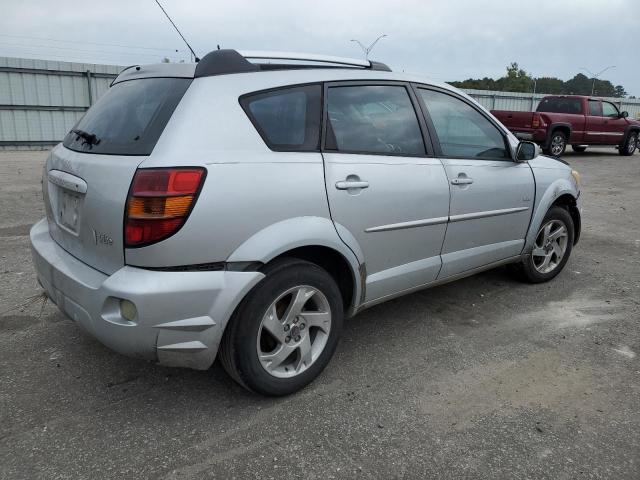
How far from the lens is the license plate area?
2.67 meters

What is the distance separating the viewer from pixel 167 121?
2486 millimetres

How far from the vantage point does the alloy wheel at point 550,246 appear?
4609 mm

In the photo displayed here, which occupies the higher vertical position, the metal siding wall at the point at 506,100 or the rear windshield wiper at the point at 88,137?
the metal siding wall at the point at 506,100

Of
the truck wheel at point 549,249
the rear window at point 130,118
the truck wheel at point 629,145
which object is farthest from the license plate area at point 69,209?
the truck wheel at point 629,145

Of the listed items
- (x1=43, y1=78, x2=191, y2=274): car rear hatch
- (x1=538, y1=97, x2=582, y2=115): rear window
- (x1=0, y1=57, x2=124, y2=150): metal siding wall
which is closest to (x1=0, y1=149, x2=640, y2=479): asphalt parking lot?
(x1=43, y1=78, x2=191, y2=274): car rear hatch

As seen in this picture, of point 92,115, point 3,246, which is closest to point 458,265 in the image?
point 92,115

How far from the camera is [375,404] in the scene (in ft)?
9.21

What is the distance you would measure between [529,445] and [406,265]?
1269 millimetres

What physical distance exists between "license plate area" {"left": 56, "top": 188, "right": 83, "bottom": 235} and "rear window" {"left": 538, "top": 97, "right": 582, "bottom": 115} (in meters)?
16.0

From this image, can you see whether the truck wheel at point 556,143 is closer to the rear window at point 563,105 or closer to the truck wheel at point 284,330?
the rear window at point 563,105

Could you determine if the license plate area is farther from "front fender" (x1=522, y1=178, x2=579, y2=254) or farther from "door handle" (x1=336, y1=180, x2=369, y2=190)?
"front fender" (x1=522, y1=178, x2=579, y2=254)

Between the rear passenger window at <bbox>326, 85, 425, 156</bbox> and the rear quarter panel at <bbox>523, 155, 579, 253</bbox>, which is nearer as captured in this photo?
the rear passenger window at <bbox>326, 85, 425, 156</bbox>

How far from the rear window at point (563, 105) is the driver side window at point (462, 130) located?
13.7m

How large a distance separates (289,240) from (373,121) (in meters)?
1.06
